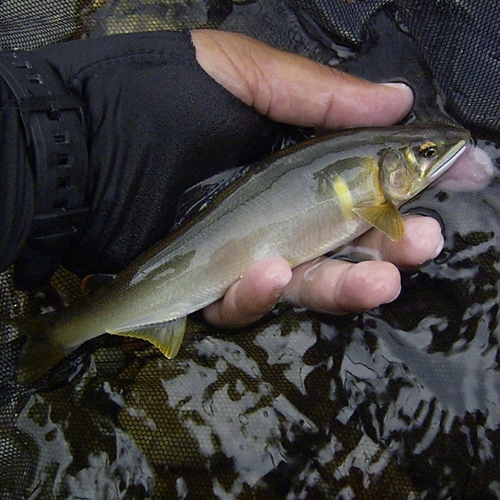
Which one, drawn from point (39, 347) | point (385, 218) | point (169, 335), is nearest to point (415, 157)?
point (385, 218)

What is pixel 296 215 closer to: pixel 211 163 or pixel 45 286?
pixel 211 163

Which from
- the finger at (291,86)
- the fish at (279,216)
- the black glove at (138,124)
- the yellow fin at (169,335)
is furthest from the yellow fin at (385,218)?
the yellow fin at (169,335)

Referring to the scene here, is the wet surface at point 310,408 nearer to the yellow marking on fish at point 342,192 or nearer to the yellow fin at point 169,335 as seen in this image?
the yellow fin at point 169,335

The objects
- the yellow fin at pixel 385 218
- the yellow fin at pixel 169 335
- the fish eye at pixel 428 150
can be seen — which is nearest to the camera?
the yellow fin at pixel 385 218

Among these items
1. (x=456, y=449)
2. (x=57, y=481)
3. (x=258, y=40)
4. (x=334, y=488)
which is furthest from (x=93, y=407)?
(x=258, y=40)

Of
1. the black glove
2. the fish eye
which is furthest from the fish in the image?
the black glove

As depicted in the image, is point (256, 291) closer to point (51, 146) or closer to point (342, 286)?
point (342, 286)
